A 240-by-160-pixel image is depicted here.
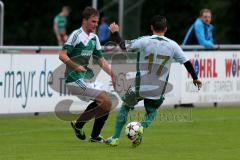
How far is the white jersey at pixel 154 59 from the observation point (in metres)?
13.9

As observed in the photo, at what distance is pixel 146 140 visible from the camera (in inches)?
598

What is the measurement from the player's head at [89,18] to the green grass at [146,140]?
1827mm

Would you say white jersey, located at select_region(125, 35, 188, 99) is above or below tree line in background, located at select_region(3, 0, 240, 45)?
below

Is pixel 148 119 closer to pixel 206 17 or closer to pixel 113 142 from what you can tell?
pixel 113 142

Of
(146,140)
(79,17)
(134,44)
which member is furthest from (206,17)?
(79,17)

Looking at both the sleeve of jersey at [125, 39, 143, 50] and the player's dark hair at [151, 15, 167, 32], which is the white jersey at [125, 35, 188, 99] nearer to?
the sleeve of jersey at [125, 39, 143, 50]

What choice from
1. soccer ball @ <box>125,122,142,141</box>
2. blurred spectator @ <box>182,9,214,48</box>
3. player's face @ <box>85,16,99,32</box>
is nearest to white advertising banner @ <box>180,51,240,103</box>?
blurred spectator @ <box>182,9,214,48</box>

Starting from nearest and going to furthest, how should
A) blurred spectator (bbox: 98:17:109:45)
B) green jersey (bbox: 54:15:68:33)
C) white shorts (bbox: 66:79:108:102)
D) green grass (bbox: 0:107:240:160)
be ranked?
green grass (bbox: 0:107:240:160) → white shorts (bbox: 66:79:108:102) → green jersey (bbox: 54:15:68:33) → blurred spectator (bbox: 98:17:109:45)

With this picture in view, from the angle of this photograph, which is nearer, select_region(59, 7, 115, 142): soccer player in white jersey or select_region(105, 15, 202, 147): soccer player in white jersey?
select_region(105, 15, 202, 147): soccer player in white jersey

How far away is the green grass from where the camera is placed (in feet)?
42.4

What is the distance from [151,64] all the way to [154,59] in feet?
0.30

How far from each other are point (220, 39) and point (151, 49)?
25.6m

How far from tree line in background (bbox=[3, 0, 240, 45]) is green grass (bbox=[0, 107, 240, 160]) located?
1945cm

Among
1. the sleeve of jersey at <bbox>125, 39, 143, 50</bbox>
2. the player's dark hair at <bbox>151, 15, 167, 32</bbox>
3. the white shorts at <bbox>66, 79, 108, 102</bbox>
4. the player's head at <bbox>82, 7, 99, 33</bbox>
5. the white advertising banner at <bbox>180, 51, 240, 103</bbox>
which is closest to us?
the player's dark hair at <bbox>151, 15, 167, 32</bbox>
